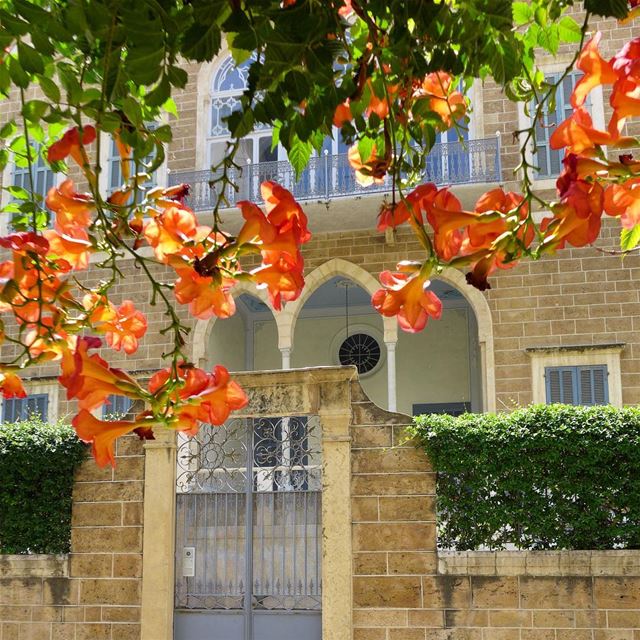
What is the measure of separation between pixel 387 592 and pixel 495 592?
2.72 ft

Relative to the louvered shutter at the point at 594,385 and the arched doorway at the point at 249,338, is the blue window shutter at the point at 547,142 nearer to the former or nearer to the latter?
the louvered shutter at the point at 594,385

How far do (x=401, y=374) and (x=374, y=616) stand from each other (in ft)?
33.9

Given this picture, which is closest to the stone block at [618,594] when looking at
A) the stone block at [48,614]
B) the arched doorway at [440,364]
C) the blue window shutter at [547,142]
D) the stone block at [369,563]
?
the stone block at [369,563]

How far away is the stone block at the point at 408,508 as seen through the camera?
7500 millimetres

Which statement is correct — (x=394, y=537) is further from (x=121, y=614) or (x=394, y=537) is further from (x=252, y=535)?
(x=121, y=614)

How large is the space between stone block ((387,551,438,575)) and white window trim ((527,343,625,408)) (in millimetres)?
6009

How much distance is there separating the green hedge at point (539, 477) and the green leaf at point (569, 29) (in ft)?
17.3

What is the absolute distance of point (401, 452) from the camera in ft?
25.0

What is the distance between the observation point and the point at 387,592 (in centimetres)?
743

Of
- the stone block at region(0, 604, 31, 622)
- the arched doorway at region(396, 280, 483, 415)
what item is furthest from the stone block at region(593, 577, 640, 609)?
the arched doorway at region(396, 280, 483, 415)

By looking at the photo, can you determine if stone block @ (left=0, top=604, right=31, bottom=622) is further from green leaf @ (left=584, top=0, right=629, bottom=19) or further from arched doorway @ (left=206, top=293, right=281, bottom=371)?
arched doorway @ (left=206, top=293, right=281, bottom=371)

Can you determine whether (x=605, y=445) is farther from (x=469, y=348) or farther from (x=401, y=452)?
(x=469, y=348)

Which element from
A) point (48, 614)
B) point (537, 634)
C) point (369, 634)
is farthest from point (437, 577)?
point (48, 614)

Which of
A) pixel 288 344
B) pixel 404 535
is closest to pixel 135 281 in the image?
pixel 288 344
